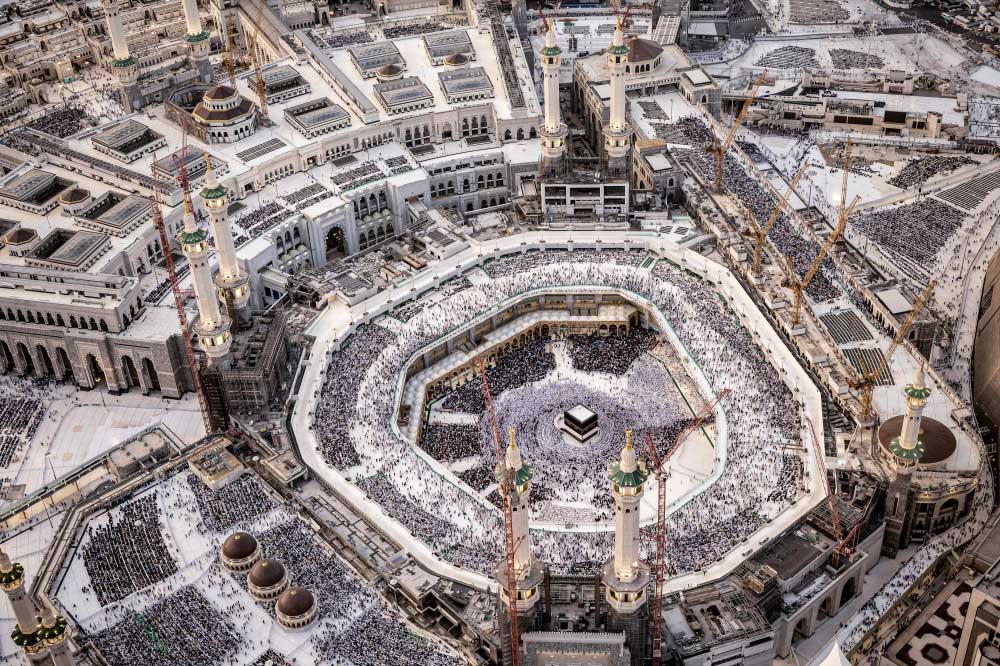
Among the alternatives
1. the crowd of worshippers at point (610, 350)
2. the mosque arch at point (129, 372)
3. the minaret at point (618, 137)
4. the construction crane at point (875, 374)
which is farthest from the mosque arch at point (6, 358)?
the construction crane at point (875, 374)

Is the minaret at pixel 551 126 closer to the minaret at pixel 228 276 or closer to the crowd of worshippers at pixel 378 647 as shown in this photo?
the minaret at pixel 228 276

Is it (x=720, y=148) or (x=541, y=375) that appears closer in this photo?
(x=541, y=375)

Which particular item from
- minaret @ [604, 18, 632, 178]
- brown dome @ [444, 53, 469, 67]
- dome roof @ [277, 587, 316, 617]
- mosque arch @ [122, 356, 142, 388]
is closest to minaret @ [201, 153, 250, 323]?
mosque arch @ [122, 356, 142, 388]

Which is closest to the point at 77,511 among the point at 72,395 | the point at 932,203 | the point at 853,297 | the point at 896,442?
the point at 72,395

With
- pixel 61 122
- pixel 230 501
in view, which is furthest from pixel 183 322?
pixel 61 122

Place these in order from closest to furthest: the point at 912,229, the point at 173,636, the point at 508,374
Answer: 1. the point at 173,636
2. the point at 508,374
3. the point at 912,229

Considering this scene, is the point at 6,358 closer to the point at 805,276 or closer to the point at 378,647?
the point at 378,647

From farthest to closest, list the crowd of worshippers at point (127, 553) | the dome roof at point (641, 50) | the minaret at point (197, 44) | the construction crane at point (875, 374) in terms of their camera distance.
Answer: the dome roof at point (641, 50)
the minaret at point (197, 44)
the construction crane at point (875, 374)
the crowd of worshippers at point (127, 553)

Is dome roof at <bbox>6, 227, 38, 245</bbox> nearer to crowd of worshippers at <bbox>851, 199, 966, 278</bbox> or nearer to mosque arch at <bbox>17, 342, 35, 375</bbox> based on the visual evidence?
mosque arch at <bbox>17, 342, 35, 375</bbox>
